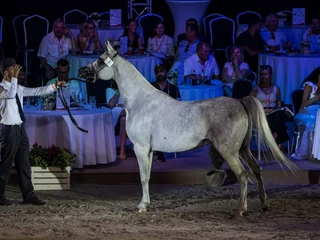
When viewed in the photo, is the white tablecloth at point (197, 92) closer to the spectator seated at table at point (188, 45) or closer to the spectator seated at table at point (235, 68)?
the spectator seated at table at point (235, 68)

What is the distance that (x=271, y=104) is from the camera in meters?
13.6

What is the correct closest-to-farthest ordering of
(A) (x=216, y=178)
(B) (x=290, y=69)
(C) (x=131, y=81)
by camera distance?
(C) (x=131, y=81), (A) (x=216, y=178), (B) (x=290, y=69)

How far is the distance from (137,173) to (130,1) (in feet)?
22.8

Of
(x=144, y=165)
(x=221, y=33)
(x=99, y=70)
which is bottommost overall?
(x=144, y=165)

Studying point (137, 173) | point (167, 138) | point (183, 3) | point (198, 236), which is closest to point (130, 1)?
point (183, 3)

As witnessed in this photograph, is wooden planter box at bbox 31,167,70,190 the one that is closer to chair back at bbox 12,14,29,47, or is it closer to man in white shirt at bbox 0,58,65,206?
man in white shirt at bbox 0,58,65,206

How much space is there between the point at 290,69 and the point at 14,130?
6118mm

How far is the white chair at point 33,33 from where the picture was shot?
58.0ft

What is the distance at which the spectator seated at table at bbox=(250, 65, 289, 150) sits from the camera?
43.7 feet

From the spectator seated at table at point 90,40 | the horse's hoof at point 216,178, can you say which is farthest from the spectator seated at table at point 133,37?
the horse's hoof at point 216,178

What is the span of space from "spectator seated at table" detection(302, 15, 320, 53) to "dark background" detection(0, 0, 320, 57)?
11.0 feet

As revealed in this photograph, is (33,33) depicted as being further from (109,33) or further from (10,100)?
(10,100)

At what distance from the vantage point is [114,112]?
13.7 metres

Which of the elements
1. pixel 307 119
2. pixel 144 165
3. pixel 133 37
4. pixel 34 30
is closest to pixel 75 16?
pixel 34 30
